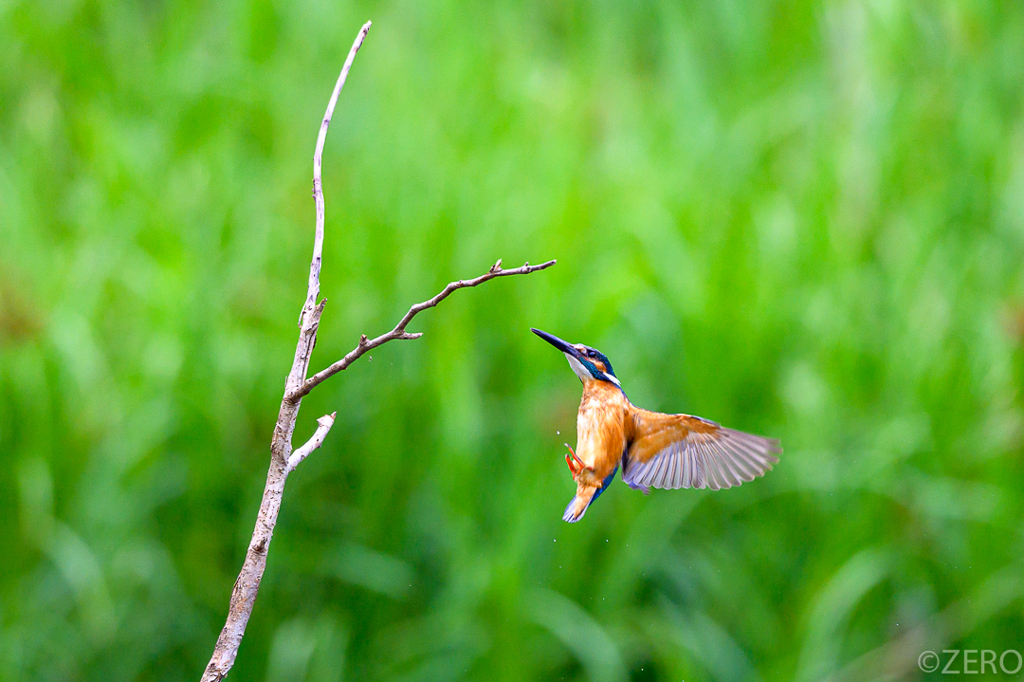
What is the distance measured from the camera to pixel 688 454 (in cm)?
79

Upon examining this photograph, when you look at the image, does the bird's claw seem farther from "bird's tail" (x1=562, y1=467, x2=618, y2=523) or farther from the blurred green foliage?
the blurred green foliage

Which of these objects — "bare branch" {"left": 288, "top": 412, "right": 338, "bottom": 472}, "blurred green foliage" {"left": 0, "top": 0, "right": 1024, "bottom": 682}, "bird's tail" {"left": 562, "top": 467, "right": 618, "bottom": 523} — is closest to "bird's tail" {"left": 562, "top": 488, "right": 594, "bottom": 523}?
"bird's tail" {"left": 562, "top": 467, "right": 618, "bottom": 523}

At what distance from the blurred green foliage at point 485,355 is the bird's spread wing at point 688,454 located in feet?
4.29

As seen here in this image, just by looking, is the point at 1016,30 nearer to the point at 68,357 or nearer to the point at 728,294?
the point at 728,294

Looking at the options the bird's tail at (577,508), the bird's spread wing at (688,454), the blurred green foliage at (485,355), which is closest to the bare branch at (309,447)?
the bird's tail at (577,508)

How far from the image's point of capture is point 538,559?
216 cm

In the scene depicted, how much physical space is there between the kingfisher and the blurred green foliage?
1313 millimetres

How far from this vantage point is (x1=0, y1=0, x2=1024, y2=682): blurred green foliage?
217 centimetres

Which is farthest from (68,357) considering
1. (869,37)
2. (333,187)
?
(869,37)

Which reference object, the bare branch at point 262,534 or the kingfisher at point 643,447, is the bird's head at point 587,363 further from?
the bare branch at point 262,534

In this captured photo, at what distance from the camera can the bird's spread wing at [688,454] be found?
2.39 feet

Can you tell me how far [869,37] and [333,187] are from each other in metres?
1.95

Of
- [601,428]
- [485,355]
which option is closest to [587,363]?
[601,428]

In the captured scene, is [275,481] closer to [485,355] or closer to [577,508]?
[577,508]
